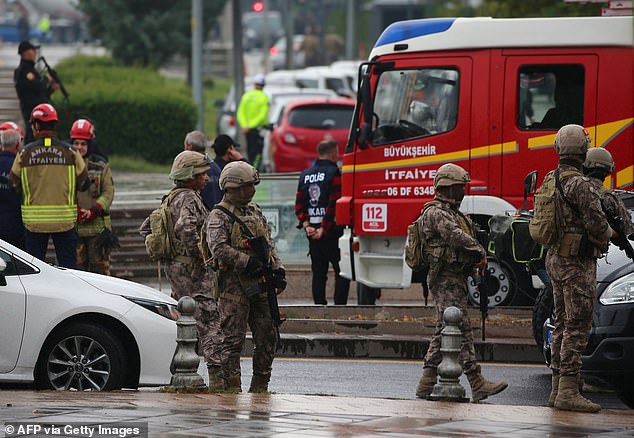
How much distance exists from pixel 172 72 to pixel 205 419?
158ft

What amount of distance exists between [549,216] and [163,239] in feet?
9.99

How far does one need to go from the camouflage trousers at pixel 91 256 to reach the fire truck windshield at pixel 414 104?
3003mm

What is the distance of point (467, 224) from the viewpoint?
11.3 metres

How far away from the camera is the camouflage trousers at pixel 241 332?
10602 millimetres

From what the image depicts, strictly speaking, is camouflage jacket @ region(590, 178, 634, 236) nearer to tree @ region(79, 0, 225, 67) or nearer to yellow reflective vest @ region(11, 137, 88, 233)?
yellow reflective vest @ region(11, 137, 88, 233)

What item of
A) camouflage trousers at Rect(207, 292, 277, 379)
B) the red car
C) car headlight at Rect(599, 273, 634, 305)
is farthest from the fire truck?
the red car

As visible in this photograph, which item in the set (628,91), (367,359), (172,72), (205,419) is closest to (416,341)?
(367,359)

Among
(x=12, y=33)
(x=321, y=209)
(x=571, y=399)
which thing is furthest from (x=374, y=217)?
(x=12, y=33)

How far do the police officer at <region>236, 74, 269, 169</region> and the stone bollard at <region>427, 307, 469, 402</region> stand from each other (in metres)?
17.7

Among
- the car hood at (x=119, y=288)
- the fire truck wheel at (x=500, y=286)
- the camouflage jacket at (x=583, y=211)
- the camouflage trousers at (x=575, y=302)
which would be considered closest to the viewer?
the camouflage jacket at (x=583, y=211)

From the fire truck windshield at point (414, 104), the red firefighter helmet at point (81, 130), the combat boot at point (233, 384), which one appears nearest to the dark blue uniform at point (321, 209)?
the fire truck windshield at point (414, 104)

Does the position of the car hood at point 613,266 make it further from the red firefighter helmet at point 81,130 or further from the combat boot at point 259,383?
the red firefighter helmet at point 81,130

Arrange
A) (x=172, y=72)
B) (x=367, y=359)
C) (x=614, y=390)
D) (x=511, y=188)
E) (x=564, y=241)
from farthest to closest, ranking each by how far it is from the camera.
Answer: (x=172, y=72) < (x=511, y=188) < (x=367, y=359) < (x=614, y=390) < (x=564, y=241)

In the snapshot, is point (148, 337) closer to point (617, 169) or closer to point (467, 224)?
point (467, 224)
